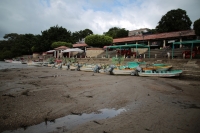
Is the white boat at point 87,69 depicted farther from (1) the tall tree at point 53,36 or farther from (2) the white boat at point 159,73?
(1) the tall tree at point 53,36

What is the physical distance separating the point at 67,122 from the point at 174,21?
40.5 meters

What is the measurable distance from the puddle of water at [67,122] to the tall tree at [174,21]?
121 ft

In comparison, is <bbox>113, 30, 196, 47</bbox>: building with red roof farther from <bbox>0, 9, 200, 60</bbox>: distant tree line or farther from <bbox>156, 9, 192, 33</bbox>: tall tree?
<bbox>156, 9, 192, 33</bbox>: tall tree

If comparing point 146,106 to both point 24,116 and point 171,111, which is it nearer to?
point 171,111

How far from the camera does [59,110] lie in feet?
13.1

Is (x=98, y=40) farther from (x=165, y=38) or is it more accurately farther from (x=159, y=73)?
(x=159, y=73)

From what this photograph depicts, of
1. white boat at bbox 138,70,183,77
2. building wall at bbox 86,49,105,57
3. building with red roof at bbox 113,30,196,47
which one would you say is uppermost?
building with red roof at bbox 113,30,196,47

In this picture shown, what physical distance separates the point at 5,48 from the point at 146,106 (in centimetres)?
7806

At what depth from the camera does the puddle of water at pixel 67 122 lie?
295cm

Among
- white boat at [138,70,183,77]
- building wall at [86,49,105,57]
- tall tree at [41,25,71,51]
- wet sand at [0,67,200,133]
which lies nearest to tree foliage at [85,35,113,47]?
building wall at [86,49,105,57]

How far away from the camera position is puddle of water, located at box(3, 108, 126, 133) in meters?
2.95

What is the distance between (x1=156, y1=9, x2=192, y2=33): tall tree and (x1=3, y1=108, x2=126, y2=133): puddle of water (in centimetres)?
3699

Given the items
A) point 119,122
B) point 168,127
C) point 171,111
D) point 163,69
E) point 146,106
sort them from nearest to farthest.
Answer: point 168,127 < point 119,122 < point 171,111 < point 146,106 < point 163,69

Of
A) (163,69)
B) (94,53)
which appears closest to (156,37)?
(94,53)
